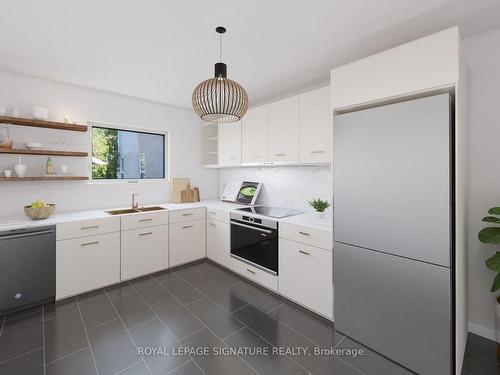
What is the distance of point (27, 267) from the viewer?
2.24m

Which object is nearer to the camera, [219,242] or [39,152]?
[39,152]

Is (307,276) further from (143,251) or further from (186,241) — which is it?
(143,251)

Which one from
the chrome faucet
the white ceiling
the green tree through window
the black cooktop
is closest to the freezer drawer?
the black cooktop

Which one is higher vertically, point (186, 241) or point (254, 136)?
point (254, 136)

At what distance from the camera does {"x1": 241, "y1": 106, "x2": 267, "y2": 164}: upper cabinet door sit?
10.0ft

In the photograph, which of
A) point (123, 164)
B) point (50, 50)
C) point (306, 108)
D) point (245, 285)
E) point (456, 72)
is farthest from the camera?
point (123, 164)

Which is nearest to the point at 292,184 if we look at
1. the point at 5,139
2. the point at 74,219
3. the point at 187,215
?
the point at 187,215

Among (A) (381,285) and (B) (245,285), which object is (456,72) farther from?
(B) (245,285)

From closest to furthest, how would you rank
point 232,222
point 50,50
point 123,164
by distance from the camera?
point 50,50 → point 232,222 → point 123,164

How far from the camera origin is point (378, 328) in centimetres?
175

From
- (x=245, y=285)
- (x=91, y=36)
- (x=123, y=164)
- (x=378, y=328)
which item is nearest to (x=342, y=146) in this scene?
(x=378, y=328)

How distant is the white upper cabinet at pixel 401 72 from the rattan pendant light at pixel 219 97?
88 cm

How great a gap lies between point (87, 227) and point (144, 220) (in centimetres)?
60

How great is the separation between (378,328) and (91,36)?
3.21 meters
